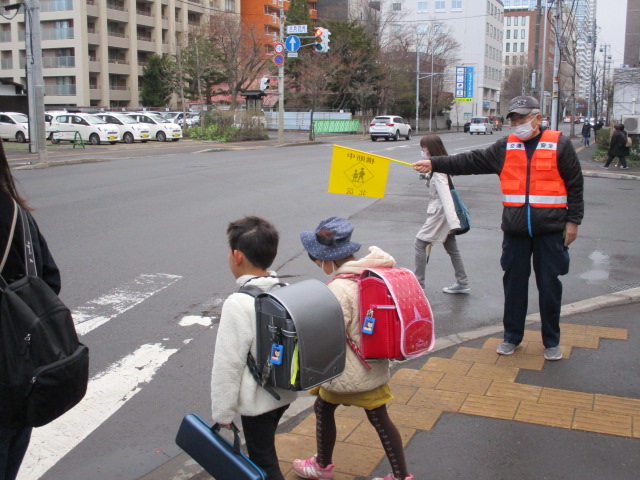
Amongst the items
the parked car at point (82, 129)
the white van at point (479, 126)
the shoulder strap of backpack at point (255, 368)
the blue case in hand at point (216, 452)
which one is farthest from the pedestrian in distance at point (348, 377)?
the white van at point (479, 126)

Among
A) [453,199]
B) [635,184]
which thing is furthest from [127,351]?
[635,184]

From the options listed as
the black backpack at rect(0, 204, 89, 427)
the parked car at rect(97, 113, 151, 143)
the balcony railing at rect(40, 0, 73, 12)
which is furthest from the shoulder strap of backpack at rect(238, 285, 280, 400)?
the balcony railing at rect(40, 0, 73, 12)

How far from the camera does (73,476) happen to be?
3766 millimetres

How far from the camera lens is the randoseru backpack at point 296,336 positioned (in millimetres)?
2635

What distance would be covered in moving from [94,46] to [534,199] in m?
66.1

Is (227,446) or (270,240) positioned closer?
(227,446)

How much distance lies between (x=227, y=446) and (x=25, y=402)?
84 cm

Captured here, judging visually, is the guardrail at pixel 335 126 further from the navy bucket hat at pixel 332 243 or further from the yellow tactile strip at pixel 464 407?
the navy bucket hat at pixel 332 243

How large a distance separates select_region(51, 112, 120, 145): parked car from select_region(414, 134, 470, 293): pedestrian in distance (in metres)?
29.8

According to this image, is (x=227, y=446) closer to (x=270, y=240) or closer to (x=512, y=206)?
(x=270, y=240)

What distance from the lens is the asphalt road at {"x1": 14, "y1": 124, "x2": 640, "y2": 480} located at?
4434 mm

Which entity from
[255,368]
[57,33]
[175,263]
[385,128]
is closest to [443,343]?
[255,368]

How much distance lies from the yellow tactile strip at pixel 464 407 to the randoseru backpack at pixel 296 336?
1.13 meters

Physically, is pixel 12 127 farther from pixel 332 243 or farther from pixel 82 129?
pixel 332 243
